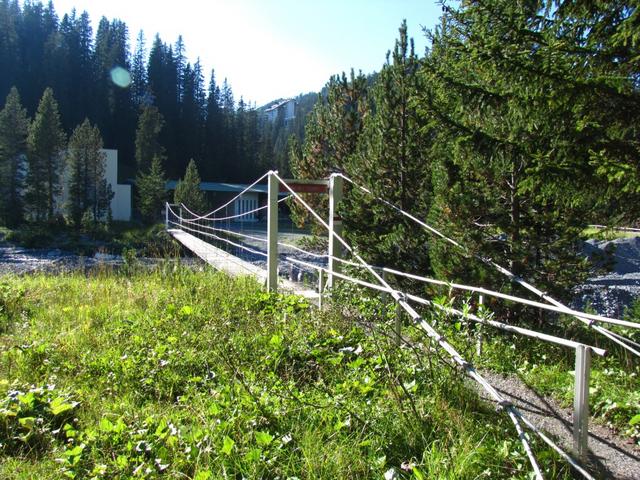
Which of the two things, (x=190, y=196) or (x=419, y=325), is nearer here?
(x=419, y=325)

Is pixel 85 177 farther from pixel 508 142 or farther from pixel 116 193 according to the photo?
pixel 508 142

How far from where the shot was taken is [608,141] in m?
2.64

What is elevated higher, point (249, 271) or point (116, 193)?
point (116, 193)

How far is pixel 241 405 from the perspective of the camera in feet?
6.98

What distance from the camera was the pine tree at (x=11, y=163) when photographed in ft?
98.1

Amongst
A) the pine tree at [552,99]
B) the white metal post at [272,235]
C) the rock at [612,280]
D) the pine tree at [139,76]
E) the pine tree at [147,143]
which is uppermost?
the pine tree at [139,76]

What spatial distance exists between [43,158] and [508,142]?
3400 centimetres

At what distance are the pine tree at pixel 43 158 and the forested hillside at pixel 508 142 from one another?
29.7 metres

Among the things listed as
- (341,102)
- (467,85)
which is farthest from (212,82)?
(467,85)

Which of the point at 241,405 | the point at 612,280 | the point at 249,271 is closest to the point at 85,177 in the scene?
the point at 249,271

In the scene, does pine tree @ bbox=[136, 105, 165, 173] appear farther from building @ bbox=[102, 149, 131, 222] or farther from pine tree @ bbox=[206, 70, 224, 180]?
pine tree @ bbox=[206, 70, 224, 180]

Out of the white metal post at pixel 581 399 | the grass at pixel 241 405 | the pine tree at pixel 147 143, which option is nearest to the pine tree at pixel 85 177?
the pine tree at pixel 147 143

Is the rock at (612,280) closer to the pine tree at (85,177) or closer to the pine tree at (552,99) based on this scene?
the pine tree at (552,99)

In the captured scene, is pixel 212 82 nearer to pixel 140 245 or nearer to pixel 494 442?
pixel 140 245
